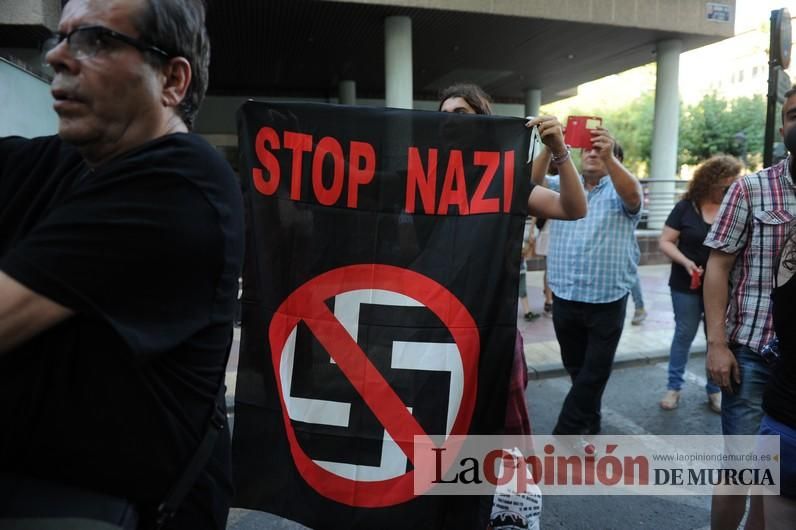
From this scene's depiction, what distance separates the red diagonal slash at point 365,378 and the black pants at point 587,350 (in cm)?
179

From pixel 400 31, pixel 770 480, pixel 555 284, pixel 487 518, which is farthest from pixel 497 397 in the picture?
pixel 400 31

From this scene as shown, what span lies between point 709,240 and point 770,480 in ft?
3.06

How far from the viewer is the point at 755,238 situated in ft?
7.45

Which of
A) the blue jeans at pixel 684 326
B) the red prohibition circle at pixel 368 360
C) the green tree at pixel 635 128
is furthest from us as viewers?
the green tree at pixel 635 128

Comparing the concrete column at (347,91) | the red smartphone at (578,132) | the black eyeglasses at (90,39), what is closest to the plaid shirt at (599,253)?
the red smartphone at (578,132)

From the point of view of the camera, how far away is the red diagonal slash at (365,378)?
83.1 inches

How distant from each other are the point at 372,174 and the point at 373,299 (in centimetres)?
46

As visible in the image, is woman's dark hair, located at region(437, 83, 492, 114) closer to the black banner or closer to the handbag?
the black banner

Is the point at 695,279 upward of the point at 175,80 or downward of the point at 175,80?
downward

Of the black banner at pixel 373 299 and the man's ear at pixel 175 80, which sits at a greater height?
the man's ear at pixel 175 80

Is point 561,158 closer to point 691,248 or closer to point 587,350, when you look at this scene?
point 587,350

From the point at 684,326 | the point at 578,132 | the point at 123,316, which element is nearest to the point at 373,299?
the point at 123,316

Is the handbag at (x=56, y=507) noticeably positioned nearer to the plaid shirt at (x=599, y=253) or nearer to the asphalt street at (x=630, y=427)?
the asphalt street at (x=630, y=427)

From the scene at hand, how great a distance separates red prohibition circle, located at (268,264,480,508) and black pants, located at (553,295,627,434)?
5.48 ft
